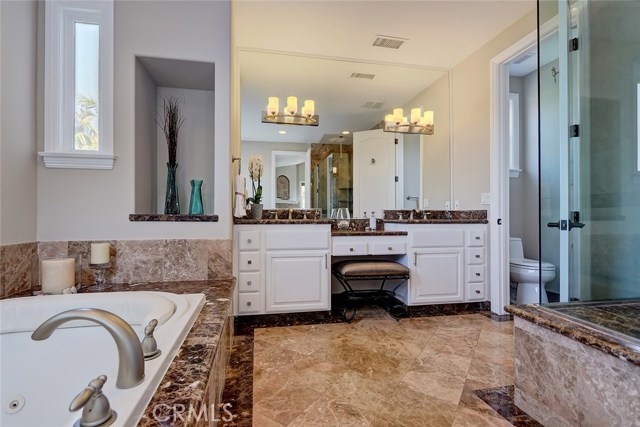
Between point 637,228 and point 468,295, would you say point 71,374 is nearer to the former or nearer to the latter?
point 468,295

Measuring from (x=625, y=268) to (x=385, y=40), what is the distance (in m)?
2.54

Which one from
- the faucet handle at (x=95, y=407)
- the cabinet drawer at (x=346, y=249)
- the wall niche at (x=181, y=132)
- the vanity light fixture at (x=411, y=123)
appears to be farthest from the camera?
the vanity light fixture at (x=411, y=123)

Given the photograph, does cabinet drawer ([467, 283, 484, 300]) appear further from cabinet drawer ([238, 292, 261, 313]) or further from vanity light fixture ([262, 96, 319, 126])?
vanity light fixture ([262, 96, 319, 126])

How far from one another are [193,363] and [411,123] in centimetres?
320

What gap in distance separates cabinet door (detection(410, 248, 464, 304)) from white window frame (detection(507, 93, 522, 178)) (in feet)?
4.67

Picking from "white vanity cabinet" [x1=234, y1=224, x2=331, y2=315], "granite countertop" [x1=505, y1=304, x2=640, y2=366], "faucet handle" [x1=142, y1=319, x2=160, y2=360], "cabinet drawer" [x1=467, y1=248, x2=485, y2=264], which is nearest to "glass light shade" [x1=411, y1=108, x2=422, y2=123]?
"cabinet drawer" [x1=467, y1=248, x2=485, y2=264]

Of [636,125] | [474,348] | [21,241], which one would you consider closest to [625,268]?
[636,125]

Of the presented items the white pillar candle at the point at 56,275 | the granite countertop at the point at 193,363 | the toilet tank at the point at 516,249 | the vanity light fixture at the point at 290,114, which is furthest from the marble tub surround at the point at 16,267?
the toilet tank at the point at 516,249

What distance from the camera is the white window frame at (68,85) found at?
170 cm

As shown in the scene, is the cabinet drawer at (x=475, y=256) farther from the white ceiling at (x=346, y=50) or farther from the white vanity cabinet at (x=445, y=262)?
the white ceiling at (x=346, y=50)

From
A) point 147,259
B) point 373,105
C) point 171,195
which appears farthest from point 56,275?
point 373,105

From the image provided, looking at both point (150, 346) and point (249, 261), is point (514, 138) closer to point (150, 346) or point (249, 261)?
point (249, 261)

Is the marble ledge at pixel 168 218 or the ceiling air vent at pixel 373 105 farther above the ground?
the ceiling air vent at pixel 373 105

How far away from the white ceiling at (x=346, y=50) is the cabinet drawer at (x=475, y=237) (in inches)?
62.9
